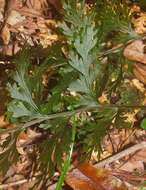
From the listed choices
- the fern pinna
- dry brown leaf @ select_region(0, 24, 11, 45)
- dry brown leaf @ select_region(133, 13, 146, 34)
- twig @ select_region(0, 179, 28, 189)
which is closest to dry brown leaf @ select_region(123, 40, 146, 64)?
dry brown leaf @ select_region(133, 13, 146, 34)

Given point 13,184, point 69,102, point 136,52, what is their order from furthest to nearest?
point 136,52 < point 13,184 < point 69,102

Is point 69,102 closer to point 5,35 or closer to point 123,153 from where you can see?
point 123,153

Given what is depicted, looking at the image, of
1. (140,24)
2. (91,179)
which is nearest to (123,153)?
(91,179)

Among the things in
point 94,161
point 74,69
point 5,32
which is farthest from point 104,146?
point 5,32

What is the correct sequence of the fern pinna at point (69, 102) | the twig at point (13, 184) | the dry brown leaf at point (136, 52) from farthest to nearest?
the dry brown leaf at point (136, 52), the twig at point (13, 184), the fern pinna at point (69, 102)

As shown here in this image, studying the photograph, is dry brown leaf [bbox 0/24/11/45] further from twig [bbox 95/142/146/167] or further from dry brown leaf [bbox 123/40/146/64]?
twig [bbox 95/142/146/167]

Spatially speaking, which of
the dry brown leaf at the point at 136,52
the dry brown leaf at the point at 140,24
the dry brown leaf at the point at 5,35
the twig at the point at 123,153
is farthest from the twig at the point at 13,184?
the dry brown leaf at the point at 140,24

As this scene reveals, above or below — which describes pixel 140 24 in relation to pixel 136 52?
above

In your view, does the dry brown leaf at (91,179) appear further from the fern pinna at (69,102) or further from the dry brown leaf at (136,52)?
the dry brown leaf at (136,52)

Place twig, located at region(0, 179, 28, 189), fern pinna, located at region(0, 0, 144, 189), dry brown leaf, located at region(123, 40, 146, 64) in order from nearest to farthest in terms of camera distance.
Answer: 1. fern pinna, located at region(0, 0, 144, 189)
2. twig, located at region(0, 179, 28, 189)
3. dry brown leaf, located at region(123, 40, 146, 64)
